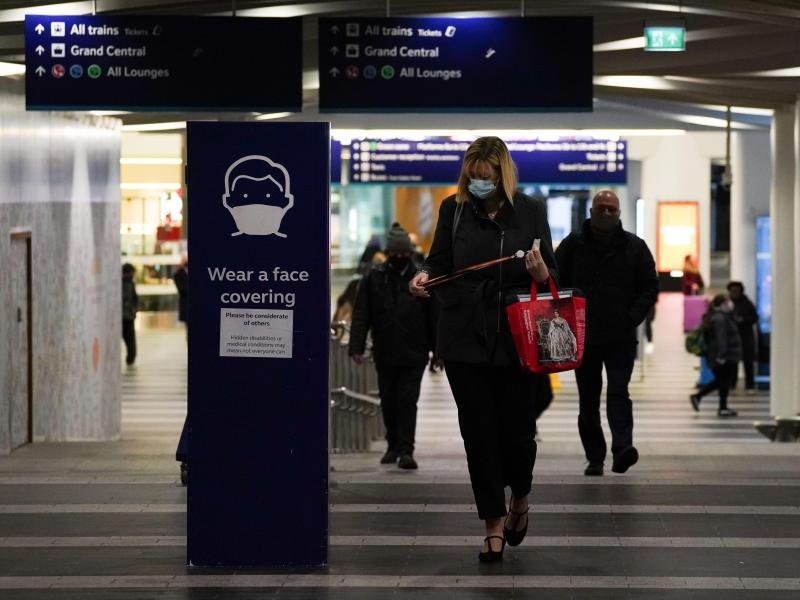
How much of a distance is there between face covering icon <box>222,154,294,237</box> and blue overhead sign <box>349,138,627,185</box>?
702 inches

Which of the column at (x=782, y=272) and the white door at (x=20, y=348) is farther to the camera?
the column at (x=782, y=272)

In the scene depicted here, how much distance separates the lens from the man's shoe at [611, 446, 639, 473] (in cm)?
899

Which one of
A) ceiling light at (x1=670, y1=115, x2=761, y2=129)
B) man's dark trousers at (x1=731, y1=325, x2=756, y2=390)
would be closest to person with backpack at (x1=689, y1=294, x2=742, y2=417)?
man's dark trousers at (x1=731, y1=325, x2=756, y2=390)

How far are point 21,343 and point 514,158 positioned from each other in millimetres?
12282

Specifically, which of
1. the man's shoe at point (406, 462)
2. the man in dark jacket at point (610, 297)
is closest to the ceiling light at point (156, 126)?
the man's shoe at point (406, 462)

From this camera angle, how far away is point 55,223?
1385cm

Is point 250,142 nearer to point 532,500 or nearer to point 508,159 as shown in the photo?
point 508,159

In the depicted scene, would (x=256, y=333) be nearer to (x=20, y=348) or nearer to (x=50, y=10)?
(x=50, y=10)

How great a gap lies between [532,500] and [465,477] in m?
0.92

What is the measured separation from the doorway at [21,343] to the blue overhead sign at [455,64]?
3309 mm

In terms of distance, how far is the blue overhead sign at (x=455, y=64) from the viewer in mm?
10773

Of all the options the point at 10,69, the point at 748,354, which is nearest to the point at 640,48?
the point at 10,69

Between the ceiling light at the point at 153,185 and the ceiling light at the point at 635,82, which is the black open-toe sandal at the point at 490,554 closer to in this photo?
the ceiling light at the point at 635,82

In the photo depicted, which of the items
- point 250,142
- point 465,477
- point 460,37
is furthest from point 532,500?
point 460,37
